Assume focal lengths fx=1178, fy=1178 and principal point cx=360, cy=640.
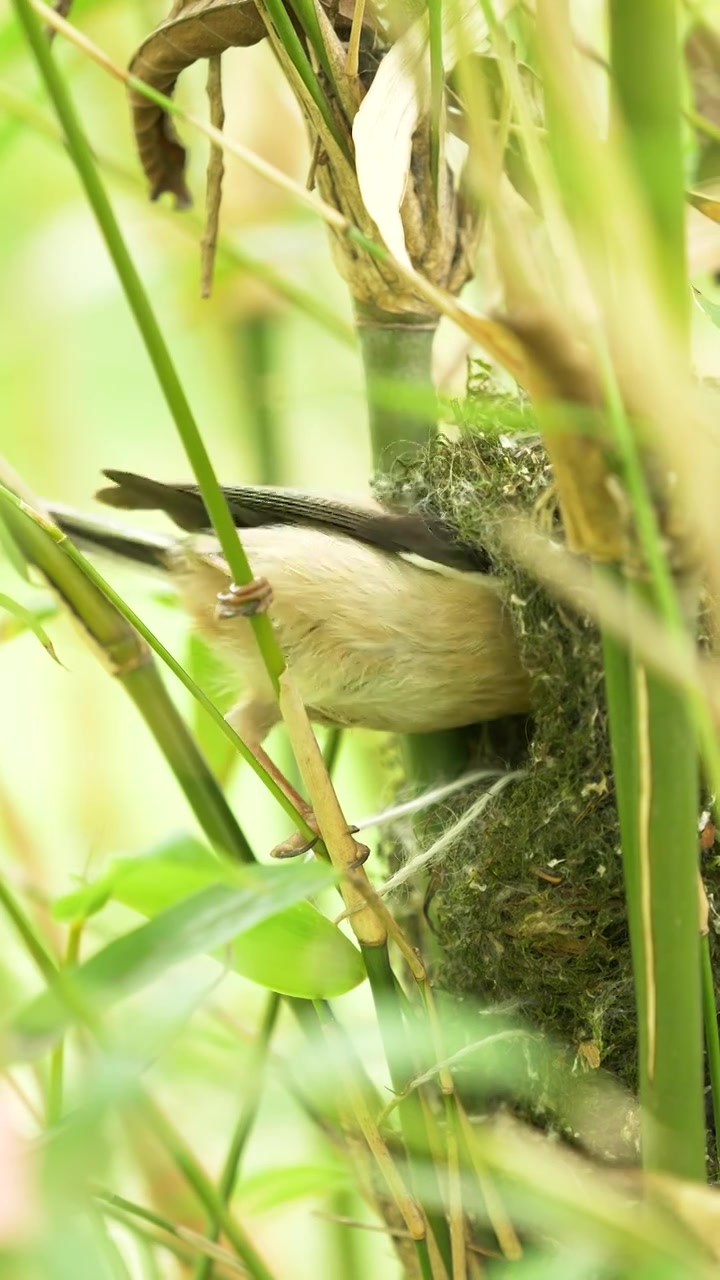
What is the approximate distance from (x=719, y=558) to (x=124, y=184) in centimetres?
117

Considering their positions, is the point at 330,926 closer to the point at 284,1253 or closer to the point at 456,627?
the point at 456,627

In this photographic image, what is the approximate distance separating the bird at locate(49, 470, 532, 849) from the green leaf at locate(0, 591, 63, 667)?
179 mm

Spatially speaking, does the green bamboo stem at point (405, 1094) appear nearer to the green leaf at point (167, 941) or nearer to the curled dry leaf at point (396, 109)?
the green leaf at point (167, 941)

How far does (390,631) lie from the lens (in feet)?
3.78

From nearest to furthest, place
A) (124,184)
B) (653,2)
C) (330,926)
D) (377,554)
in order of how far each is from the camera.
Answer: (653,2)
(330,926)
(377,554)
(124,184)

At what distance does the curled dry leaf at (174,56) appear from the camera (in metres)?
0.87

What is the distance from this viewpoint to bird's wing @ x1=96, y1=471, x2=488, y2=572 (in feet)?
3.66

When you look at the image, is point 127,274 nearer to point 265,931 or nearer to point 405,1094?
point 265,931

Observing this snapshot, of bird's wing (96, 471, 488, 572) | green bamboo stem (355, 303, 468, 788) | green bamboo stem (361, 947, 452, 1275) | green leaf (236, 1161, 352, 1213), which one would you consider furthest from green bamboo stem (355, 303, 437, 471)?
green leaf (236, 1161, 352, 1213)

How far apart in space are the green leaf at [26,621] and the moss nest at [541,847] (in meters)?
0.37

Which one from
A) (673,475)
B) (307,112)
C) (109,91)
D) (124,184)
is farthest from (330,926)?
(109,91)

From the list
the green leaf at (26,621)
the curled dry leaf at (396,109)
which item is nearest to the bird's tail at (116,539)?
the green leaf at (26,621)

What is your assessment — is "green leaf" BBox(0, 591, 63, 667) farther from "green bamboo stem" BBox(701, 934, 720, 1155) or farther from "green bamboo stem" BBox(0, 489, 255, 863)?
"green bamboo stem" BBox(701, 934, 720, 1155)

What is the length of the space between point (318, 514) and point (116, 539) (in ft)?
0.81
